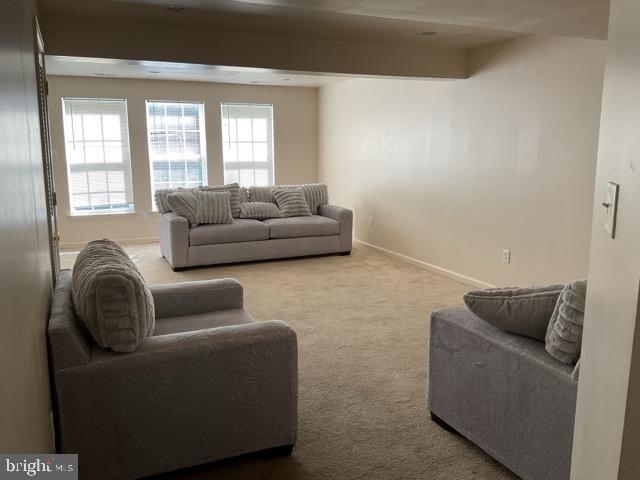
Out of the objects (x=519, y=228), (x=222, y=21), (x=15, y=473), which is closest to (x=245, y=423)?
(x=15, y=473)

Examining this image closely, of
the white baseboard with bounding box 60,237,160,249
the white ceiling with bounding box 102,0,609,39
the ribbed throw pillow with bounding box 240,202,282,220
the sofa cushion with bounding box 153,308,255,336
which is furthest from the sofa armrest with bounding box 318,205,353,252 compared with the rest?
the sofa cushion with bounding box 153,308,255,336

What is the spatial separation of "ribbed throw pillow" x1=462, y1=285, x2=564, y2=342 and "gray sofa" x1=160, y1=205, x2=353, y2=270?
13.9ft

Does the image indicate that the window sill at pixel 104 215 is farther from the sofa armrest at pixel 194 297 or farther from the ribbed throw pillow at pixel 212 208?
the sofa armrest at pixel 194 297

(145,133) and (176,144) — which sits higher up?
(145,133)

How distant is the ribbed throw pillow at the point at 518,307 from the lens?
6.84 ft

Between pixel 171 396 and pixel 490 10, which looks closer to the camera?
pixel 171 396

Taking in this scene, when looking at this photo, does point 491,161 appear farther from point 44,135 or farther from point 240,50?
point 44,135

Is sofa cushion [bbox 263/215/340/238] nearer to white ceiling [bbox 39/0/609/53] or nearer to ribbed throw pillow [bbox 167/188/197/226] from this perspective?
ribbed throw pillow [bbox 167/188/197/226]

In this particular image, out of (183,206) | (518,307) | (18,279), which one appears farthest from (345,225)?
(18,279)

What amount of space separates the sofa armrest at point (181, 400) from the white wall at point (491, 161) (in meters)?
2.98

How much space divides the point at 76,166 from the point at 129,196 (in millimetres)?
787

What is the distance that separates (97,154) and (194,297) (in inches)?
203

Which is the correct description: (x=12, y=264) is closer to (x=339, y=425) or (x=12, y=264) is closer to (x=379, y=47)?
(x=339, y=425)

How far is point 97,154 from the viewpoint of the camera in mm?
7340
